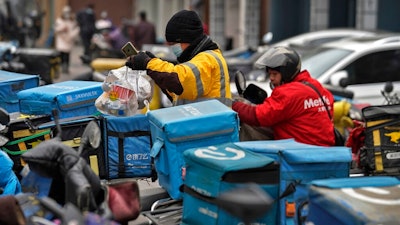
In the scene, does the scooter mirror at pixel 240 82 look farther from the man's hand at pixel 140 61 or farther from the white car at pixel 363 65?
the white car at pixel 363 65

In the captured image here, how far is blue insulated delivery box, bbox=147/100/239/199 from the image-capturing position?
577 centimetres

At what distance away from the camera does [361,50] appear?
12.2 metres

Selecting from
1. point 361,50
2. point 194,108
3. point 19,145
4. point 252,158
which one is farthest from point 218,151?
point 361,50

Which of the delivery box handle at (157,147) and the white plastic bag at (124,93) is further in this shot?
the white plastic bag at (124,93)

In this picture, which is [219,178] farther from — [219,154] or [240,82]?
[240,82]

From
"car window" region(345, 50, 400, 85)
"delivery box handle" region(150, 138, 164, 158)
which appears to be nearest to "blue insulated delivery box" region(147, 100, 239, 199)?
"delivery box handle" region(150, 138, 164, 158)

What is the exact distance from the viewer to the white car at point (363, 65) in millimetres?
12039

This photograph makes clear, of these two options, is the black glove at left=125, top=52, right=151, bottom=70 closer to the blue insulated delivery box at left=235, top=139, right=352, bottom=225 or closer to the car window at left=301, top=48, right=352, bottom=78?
the blue insulated delivery box at left=235, top=139, right=352, bottom=225

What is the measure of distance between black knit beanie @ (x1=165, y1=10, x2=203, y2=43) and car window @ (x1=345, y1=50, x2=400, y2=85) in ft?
18.7

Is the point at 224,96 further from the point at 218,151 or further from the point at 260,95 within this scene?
the point at 218,151

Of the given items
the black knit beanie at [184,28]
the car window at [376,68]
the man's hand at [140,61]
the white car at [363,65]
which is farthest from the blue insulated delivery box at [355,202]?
the car window at [376,68]

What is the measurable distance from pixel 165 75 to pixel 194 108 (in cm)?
49

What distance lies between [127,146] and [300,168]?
1830 mm

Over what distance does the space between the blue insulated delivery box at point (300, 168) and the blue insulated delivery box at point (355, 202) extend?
1.55 ft
